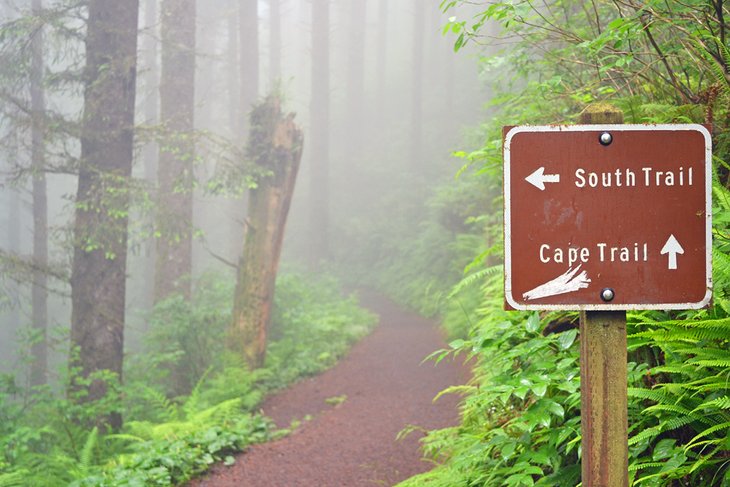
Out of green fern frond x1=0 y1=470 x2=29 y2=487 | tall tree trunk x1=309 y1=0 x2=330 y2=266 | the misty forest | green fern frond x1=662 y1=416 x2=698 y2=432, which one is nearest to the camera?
green fern frond x1=662 y1=416 x2=698 y2=432

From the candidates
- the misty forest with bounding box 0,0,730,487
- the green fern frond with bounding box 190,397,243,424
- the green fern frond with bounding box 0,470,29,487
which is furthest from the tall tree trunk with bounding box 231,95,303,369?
the green fern frond with bounding box 0,470,29,487

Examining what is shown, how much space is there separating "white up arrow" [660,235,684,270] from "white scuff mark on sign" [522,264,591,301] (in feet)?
0.85

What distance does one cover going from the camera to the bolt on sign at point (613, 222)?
193 cm

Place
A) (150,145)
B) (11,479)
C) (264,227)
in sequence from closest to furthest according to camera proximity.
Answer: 1. (11,479)
2. (264,227)
3. (150,145)

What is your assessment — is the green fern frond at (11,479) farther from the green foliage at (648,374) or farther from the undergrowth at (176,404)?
the green foliage at (648,374)

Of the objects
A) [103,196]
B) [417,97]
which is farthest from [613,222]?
[417,97]

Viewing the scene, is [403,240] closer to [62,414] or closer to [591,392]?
[62,414]

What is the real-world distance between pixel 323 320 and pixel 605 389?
10430 millimetres

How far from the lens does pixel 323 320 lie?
482 inches

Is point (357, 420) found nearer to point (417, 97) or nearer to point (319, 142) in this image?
point (319, 142)

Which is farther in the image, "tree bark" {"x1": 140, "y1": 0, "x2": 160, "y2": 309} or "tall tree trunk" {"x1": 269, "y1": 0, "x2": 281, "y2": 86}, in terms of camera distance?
"tall tree trunk" {"x1": 269, "y1": 0, "x2": 281, "y2": 86}

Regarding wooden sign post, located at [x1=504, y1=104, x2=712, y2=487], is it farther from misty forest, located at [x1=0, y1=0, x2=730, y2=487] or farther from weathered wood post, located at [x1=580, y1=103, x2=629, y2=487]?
misty forest, located at [x1=0, y1=0, x2=730, y2=487]

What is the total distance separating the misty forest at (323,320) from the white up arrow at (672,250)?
342mm

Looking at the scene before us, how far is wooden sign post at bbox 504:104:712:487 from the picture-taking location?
6.34ft
